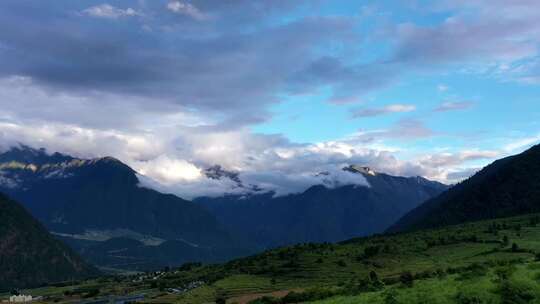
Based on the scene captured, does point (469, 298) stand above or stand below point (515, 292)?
below

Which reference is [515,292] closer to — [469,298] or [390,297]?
[469,298]

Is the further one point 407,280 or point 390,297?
point 407,280

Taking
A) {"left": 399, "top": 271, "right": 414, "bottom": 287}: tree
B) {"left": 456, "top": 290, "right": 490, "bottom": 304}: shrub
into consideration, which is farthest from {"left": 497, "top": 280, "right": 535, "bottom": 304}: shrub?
{"left": 399, "top": 271, "right": 414, "bottom": 287}: tree

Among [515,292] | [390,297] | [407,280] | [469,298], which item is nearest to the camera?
[515,292]

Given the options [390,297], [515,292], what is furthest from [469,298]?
[390,297]

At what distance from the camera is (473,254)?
592ft

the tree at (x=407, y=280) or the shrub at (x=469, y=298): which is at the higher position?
the tree at (x=407, y=280)

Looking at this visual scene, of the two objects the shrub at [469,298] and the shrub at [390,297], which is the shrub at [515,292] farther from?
the shrub at [390,297]

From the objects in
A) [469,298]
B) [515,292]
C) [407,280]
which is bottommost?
[469,298]

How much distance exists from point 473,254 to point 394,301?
5267 inches

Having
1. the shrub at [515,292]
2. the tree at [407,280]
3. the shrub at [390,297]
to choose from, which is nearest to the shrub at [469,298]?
the shrub at [515,292]

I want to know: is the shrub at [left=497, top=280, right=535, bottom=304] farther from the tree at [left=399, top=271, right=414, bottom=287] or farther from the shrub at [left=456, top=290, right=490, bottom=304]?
the tree at [left=399, top=271, right=414, bottom=287]

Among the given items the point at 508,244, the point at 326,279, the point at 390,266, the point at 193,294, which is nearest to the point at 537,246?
the point at 508,244

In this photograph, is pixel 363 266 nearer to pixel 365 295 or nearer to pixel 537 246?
pixel 537 246
